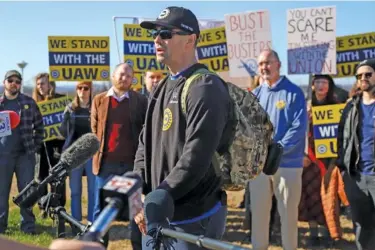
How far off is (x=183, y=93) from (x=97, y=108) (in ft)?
12.0

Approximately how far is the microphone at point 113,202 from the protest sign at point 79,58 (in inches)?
301

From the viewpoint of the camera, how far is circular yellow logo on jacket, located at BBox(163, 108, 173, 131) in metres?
2.84

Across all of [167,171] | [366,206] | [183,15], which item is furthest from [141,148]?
[366,206]

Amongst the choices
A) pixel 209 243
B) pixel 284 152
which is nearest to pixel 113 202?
pixel 209 243

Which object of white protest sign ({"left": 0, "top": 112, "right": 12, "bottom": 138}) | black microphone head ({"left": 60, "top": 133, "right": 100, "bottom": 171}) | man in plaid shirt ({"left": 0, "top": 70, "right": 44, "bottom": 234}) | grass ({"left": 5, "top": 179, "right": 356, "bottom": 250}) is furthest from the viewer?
man in plaid shirt ({"left": 0, "top": 70, "right": 44, "bottom": 234})

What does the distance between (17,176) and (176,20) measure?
503cm

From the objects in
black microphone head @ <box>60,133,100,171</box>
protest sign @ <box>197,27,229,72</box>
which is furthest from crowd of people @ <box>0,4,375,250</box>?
protest sign @ <box>197,27,229,72</box>

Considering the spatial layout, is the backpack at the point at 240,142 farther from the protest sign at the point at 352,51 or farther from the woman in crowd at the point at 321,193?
the protest sign at the point at 352,51

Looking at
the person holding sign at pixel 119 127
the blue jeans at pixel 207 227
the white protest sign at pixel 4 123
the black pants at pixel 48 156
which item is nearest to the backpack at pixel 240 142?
the blue jeans at pixel 207 227

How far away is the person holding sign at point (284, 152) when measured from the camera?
5492 mm

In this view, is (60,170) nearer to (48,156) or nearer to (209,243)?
(209,243)

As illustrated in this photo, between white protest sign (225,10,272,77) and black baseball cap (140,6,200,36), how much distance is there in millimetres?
5297

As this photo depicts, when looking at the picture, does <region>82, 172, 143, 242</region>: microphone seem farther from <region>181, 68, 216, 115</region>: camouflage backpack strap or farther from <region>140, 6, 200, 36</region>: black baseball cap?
<region>140, 6, 200, 36</region>: black baseball cap

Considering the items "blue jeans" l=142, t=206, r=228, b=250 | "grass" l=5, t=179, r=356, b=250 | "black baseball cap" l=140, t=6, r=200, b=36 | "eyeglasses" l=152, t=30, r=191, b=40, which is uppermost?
"black baseball cap" l=140, t=6, r=200, b=36
